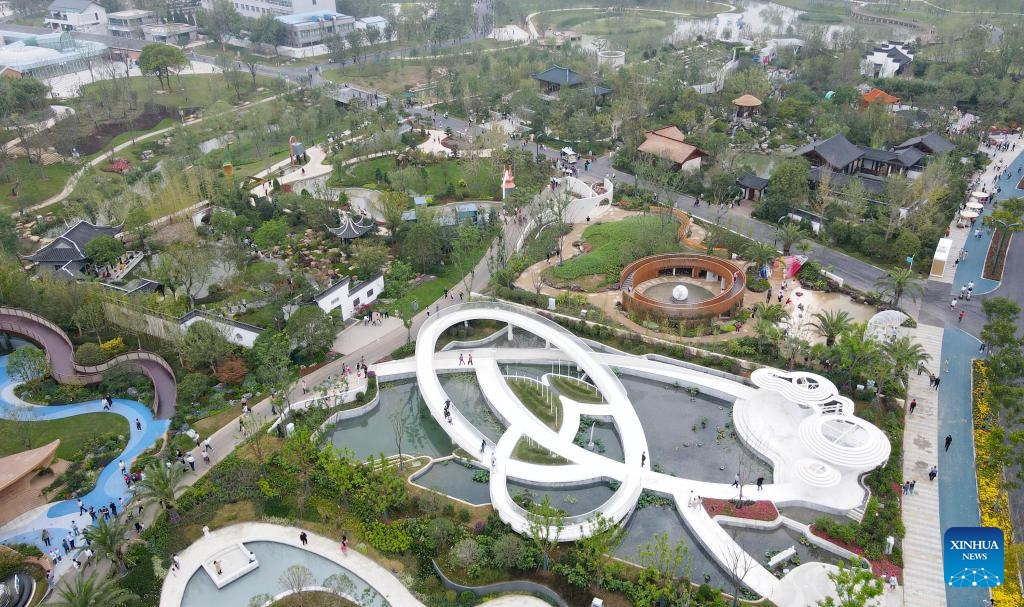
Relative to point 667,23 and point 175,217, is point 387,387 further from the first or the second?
point 667,23

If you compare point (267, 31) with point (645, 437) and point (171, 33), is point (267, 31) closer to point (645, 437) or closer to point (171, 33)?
point (171, 33)

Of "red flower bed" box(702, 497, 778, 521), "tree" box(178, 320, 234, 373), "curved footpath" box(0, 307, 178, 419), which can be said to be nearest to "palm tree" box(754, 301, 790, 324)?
"red flower bed" box(702, 497, 778, 521)

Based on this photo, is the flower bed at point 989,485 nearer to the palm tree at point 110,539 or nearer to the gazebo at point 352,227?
the palm tree at point 110,539

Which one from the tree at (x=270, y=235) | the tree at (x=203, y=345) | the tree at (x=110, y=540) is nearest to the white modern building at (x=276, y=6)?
the tree at (x=270, y=235)

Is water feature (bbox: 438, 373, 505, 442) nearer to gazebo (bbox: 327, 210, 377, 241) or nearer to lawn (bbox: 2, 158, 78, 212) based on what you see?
gazebo (bbox: 327, 210, 377, 241)

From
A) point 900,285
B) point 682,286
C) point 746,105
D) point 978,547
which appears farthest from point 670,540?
point 746,105

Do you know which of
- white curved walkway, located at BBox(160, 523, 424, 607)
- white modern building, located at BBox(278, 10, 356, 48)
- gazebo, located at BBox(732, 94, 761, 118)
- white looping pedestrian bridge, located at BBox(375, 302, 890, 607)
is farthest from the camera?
white modern building, located at BBox(278, 10, 356, 48)

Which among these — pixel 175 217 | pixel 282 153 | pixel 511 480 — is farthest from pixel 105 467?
pixel 282 153
